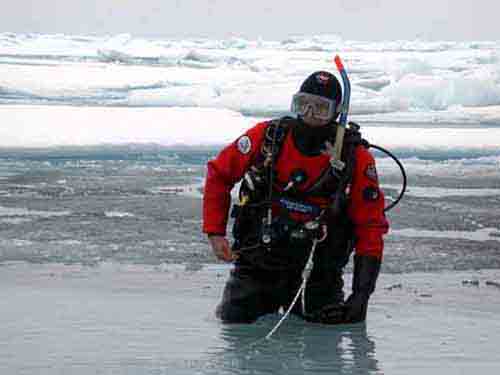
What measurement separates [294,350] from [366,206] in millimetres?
612

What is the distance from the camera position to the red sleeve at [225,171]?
168 inches

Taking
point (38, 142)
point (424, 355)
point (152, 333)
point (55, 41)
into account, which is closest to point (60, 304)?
point (152, 333)

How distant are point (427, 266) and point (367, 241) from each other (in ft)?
6.32

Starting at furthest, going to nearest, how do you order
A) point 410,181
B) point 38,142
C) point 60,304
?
point 38,142 → point 410,181 → point 60,304

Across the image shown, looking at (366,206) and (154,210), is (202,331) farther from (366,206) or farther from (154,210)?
(154,210)

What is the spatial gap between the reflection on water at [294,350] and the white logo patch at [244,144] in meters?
0.71

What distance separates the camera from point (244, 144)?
426 centimetres

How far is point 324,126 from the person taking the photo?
4.27 m

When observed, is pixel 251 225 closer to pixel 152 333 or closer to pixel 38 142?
pixel 152 333

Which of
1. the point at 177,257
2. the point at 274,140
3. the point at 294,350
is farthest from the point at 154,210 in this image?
the point at 294,350

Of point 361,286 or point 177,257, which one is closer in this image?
point 361,286

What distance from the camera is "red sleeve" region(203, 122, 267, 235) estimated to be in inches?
168

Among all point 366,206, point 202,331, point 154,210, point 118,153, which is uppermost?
point 366,206

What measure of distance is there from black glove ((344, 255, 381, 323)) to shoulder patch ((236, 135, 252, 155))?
59 cm
